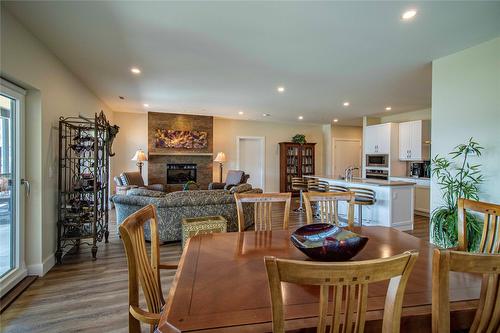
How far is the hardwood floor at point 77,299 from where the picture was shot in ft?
6.38

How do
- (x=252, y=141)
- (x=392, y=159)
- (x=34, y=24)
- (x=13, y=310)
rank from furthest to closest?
(x=252, y=141), (x=392, y=159), (x=34, y=24), (x=13, y=310)

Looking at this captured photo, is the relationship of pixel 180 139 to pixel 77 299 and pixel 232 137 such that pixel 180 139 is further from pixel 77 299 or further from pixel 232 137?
pixel 77 299

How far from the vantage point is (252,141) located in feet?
27.5

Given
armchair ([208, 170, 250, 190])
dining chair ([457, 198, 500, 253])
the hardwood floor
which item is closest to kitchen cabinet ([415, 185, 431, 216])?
armchair ([208, 170, 250, 190])

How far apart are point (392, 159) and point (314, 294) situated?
6531 millimetres

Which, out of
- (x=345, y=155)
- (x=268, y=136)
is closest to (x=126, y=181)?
(x=268, y=136)

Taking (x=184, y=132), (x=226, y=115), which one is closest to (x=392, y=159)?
(x=226, y=115)

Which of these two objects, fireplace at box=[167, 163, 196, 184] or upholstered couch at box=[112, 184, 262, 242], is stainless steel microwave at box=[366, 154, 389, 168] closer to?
upholstered couch at box=[112, 184, 262, 242]

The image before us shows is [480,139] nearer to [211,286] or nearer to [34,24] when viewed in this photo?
[211,286]

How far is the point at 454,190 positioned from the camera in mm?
3002

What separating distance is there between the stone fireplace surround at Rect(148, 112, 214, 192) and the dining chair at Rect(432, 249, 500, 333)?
6809 mm

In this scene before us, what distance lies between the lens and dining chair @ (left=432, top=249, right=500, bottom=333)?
74 centimetres

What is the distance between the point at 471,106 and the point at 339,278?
11.3 feet

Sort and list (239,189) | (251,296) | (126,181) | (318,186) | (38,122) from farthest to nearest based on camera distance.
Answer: (126,181)
(318,186)
(239,189)
(38,122)
(251,296)
